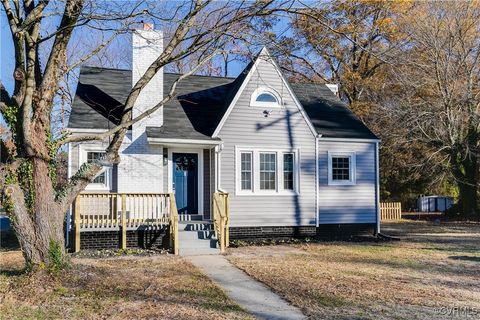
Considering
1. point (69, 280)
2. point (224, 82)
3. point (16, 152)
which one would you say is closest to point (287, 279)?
point (69, 280)

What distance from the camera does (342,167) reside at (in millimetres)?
15641

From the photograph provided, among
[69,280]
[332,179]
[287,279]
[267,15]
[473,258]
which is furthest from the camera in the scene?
[332,179]

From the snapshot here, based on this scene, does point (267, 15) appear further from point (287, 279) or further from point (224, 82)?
point (224, 82)

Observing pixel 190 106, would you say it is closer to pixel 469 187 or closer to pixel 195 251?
pixel 195 251

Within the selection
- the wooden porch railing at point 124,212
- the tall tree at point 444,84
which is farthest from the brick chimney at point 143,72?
the tall tree at point 444,84

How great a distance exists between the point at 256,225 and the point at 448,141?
13481 millimetres

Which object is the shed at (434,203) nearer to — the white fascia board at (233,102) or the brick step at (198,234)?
the white fascia board at (233,102)

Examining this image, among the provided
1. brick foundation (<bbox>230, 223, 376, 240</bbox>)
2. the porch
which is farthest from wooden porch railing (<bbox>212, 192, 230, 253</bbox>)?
brick foundation (<bbox>230, 223, 376, 240</bbox>)

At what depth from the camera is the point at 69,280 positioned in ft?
25.8

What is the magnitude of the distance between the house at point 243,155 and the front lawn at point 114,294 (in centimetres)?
410

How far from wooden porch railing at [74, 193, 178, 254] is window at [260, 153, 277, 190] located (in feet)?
10.7

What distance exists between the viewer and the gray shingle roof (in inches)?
549

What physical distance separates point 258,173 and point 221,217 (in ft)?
9.13

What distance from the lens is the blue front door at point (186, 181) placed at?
47.0ft
